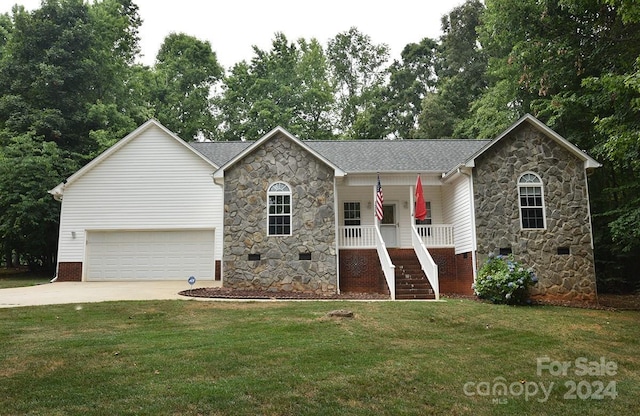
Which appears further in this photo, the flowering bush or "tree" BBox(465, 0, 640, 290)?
"tree" BBox(465, 0, 640, 290)

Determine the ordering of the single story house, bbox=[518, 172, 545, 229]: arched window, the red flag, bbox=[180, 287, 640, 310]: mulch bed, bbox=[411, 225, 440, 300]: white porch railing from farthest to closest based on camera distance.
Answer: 1. the red flag
2. bbox=[518, 172, 545, 229]: arched window
3. the single story house
4. bbox=[411, 225, 440, 300]: white porch railing
5. bbox=[180, 287, 640, 310]: mulch bed

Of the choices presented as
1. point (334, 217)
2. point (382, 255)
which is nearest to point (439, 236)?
point (382, 255)

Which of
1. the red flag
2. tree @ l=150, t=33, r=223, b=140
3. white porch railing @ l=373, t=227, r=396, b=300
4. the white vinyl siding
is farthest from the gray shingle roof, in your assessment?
tree @ l=150, t=33, r=223, b=140

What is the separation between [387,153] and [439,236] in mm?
4172

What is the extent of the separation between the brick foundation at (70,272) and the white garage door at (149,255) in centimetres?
29

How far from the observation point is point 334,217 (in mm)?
15734

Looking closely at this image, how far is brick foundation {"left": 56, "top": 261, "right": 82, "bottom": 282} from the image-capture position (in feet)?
63.6

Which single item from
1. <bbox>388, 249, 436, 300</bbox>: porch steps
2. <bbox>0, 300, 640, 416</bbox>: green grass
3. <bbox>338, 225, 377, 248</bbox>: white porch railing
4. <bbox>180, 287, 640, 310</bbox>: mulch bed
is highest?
<bbox>338, 225, 377, 248</bbox>: white porch railing

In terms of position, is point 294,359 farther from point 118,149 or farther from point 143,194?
point 118,149

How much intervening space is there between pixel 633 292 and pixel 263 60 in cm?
2825

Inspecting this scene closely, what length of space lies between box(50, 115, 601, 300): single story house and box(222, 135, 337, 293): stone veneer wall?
3 centimetres

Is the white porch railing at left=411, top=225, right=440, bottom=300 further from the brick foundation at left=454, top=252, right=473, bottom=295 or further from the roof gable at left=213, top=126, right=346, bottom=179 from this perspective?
the roof gable at left=213, top=126, right=346, bottom=179

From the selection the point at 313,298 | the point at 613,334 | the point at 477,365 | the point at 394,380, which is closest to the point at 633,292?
the point at 613,334

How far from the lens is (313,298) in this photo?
13.7 metres
